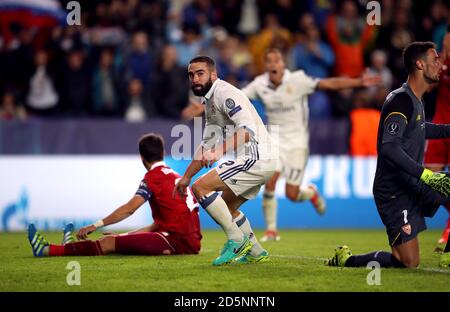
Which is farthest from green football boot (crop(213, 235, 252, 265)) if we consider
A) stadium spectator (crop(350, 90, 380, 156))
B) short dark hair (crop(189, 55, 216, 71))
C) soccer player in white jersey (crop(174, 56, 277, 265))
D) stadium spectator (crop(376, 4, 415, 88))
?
stadium spectator (crop(376, 4, 415, 88))

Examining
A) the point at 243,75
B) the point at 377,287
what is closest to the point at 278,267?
the point at 377,287

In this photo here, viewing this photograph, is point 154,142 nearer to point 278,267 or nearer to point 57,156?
point 278,267

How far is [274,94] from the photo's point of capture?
42.1ft

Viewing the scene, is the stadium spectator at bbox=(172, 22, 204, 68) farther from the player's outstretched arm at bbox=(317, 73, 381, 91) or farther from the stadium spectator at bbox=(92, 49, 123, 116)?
the player's outstretched arm at bbox=(317, 73, 381, 91)

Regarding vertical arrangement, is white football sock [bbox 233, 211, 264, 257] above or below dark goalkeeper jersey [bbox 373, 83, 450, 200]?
below

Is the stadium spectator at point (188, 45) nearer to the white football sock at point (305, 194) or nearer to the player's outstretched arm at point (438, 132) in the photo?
the white football sock at point (305, 194)

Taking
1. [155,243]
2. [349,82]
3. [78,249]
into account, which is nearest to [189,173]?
[155,243]

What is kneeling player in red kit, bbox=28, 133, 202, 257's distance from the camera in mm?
9297

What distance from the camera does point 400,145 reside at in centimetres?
787

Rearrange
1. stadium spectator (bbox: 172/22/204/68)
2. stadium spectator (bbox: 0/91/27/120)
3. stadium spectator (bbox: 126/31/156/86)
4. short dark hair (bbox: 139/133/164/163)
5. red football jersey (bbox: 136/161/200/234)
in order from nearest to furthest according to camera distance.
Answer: red football jersey (bbox: 136/161/200/234) → short dark hair (bbox: 139/133/164/163) → stadium spectator (bbox: 0/91/27/120) → stadium spectator (bbox: 126/31/156/86) → stadium spectator (bbox: 172/22/204/68)

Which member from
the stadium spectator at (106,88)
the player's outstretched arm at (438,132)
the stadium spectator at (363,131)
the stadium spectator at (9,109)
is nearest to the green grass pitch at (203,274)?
the player's outstretched arm at (438,132)

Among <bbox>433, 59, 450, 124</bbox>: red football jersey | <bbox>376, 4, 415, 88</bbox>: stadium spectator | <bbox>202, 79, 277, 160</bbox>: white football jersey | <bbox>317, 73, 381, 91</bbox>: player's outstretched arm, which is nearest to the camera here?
<bbox>202, 79, 277, 160</bbox>: white football jersey

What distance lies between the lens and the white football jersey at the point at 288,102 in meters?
12.8

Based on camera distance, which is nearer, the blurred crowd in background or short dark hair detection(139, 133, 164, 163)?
short dark hair detection(139, 133, 164, 163)
